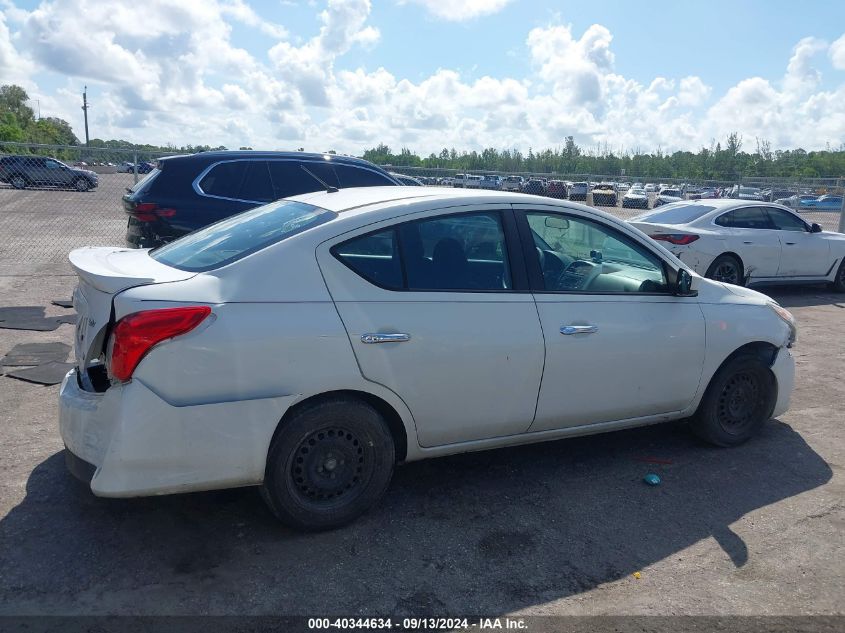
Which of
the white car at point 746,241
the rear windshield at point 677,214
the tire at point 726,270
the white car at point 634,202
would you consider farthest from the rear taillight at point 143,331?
the white car at point 634,202

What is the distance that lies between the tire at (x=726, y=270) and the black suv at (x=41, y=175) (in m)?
15.3

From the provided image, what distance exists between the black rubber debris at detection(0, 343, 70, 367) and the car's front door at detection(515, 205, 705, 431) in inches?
173

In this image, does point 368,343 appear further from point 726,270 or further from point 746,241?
point 746,241

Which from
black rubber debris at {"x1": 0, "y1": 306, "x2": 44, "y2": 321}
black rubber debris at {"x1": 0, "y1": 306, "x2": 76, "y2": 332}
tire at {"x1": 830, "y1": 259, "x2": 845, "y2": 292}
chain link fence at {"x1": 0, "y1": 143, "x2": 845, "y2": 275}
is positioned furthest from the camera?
chain link fence at {"x1": 0, "y1": 143, "x2": 845, "y2": 275}

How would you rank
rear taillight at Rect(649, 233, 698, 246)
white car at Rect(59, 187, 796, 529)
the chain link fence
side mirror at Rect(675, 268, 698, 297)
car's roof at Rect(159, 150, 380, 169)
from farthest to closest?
the chain link fence → rear taillight at Rect(649, 233, 698, 246) → car's roof at Rect(159, 150, 380, 169) → side mirror at Rect(675, 268, 698, 297) → white car at Rect(59, 187, 796, 529)

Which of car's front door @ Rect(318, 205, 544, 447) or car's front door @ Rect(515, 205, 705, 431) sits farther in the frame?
car's front door @ Rect(515, 205, 705, 431)

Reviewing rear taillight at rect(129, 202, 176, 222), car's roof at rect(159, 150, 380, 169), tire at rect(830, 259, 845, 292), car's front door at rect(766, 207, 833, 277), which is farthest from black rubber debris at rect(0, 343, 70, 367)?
tire at rect(830, 259, 845, 292)

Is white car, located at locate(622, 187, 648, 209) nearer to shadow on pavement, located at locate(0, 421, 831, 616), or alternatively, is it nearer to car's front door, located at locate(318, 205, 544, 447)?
shadow on pavement, located at locate(0, 421, 831, 616)

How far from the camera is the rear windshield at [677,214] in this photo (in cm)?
1120

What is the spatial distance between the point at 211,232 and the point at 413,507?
1.98 meters

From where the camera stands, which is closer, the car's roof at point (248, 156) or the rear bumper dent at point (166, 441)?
the rear bumper dent at point (166, 441)

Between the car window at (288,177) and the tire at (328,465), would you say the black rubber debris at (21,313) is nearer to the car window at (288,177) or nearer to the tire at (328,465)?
the car window at (288,177)

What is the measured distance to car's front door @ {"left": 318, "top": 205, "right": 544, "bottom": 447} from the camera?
Answer: 12.0 ft

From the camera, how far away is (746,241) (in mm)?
11109
